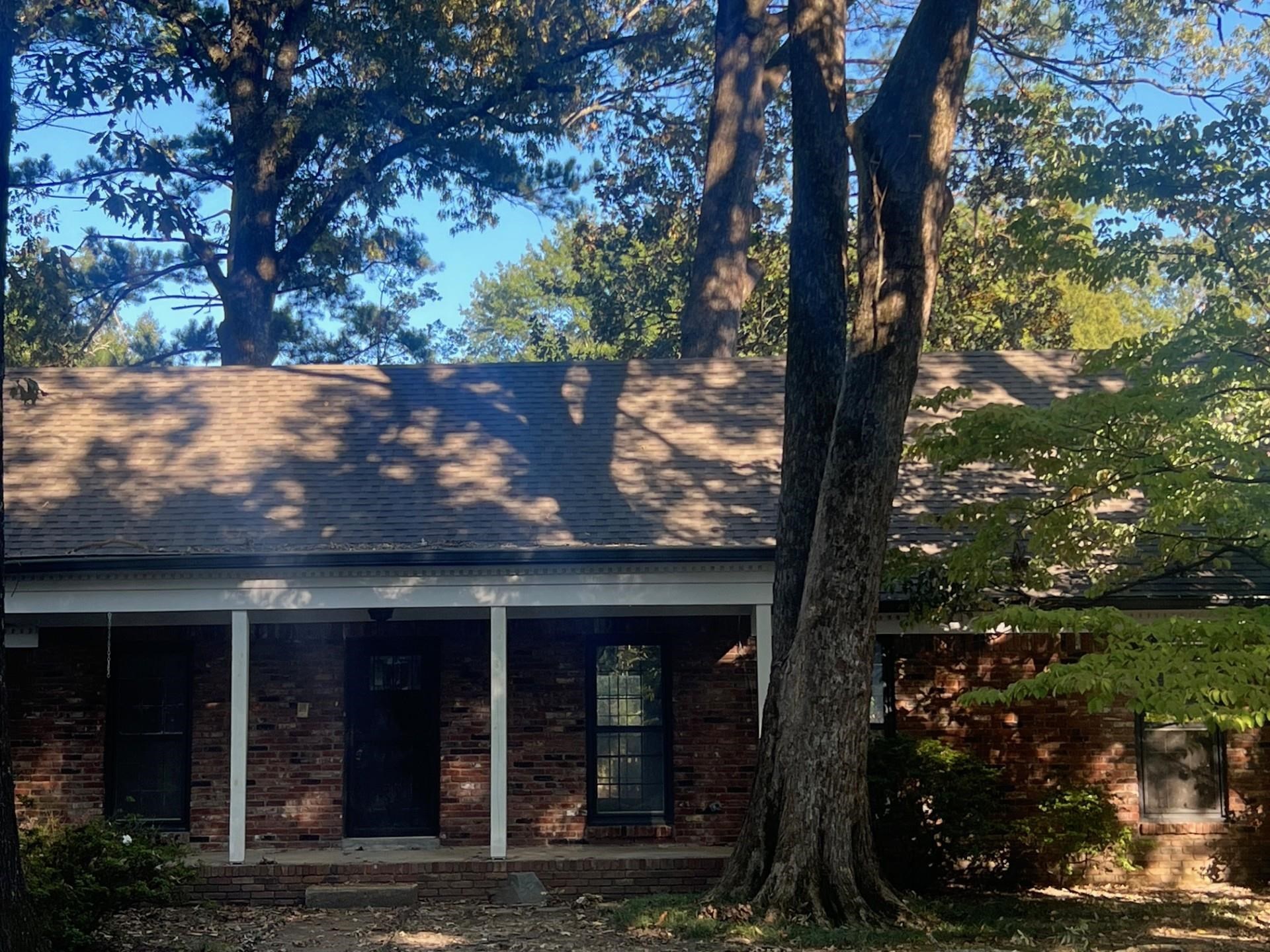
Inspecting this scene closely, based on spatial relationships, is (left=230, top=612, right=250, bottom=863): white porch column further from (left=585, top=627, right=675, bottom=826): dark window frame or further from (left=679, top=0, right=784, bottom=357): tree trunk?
(left=679, top=0, right=784, bottom=357): tree trunk

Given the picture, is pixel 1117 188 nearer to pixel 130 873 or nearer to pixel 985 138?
pixel 130 873

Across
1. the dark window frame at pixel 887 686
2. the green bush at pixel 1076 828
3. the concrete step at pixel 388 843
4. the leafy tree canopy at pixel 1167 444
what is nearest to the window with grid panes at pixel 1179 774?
the green bush at pixel 1076 828

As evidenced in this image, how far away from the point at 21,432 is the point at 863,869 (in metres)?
10.7

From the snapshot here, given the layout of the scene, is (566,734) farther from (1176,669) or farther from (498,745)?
(1176,669)

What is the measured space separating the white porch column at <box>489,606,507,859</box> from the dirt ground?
622 mm

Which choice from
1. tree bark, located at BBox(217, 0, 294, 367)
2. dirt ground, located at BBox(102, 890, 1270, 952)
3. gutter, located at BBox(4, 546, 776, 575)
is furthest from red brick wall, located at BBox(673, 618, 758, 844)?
tree bark, located at BBox(217, 0, 294, 367)

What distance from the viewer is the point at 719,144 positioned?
2058 centimetres

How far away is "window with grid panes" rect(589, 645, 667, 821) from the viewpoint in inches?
519

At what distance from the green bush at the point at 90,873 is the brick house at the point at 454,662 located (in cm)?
141

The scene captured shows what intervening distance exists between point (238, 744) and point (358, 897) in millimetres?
1707

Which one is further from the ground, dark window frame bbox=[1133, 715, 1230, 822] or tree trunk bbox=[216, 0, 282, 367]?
tree trunk bbox=[216, 0, 282, 367]

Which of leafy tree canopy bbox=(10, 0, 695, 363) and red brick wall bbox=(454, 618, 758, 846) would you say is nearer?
red brick wall bbox=(454, 618, 758, 846)

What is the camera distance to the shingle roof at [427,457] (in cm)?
1230

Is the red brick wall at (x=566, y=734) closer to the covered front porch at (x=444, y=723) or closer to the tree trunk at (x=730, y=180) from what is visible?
the covered front porch at (x=444, y=723)
